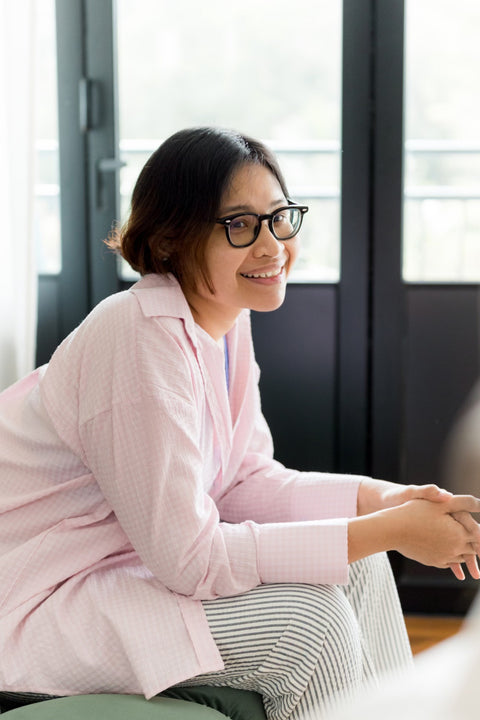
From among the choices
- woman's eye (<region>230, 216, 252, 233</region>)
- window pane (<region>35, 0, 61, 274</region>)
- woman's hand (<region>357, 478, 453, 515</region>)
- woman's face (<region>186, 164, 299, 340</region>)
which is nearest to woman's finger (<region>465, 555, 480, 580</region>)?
woman's hand (<region>357, 478, 453, 515</region>)

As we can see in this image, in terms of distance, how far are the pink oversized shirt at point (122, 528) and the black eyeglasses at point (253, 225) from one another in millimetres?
123

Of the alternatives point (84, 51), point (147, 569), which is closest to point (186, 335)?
point (147, 569)

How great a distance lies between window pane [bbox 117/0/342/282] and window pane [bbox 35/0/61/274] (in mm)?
179

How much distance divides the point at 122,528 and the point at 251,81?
145cm

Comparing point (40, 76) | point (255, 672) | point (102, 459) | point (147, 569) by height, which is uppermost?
point (40, 76)

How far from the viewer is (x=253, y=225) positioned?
1487mm

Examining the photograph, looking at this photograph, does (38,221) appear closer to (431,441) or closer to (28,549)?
(431,441)

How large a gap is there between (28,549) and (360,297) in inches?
52.8

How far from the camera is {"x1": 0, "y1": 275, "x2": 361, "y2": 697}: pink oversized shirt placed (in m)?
1.29

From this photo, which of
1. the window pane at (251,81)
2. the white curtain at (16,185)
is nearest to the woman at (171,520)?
the white curtain at (16,185)

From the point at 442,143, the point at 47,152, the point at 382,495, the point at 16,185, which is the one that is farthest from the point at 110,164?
the point at 382,495

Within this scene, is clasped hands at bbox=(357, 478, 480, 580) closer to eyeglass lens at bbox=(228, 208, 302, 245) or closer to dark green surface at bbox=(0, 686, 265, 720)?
dark green surface at bbox=(0, 686, 265, 720)

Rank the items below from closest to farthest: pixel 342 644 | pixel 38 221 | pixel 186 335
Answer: pixel 342 644, pixel 186 335, pixel 38 221

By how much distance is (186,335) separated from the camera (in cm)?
141
